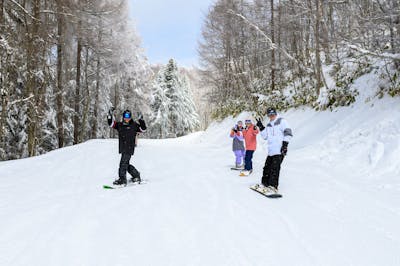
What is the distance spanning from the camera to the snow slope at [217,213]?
11.6 feet

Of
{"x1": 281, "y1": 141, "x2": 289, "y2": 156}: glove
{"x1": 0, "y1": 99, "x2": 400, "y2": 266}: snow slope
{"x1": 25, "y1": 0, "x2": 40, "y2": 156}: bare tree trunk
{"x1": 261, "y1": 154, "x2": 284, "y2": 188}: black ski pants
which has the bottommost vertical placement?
{"x1": 0, "y1": 99, "x2": 400, "y2": 266}: snow slope

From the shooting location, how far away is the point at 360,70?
13172 millimetres

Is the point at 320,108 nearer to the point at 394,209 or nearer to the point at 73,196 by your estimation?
the point at 394,209

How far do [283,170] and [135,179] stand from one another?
14.3ft

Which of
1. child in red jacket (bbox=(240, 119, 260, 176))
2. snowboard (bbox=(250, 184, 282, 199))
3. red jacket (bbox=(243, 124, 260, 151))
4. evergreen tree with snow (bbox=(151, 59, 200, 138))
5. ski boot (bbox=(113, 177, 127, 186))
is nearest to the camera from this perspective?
snowboard (bbox=(250, 184, 282, 199))

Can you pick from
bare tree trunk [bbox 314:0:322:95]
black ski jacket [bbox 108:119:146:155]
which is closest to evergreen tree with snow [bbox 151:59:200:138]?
bare tree trunk [bbox 314:0:322:95]

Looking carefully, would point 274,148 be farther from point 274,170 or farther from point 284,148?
point 274,170

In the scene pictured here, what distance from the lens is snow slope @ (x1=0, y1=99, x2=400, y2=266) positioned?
140 inches

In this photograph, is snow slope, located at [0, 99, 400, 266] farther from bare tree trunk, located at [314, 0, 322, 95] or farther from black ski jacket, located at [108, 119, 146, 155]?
bare tree trunk, located at [314, 0, 322, 95]

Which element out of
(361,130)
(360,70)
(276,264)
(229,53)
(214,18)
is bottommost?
(276,264)

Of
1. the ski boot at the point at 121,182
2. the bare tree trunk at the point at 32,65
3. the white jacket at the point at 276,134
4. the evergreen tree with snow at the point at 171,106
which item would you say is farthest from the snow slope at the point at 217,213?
the evergreen tree with snow at the point at 171,106

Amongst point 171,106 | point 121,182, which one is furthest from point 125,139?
point 171,106

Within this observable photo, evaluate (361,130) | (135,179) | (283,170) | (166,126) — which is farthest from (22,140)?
(166,126)

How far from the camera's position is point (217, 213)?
496 cm
